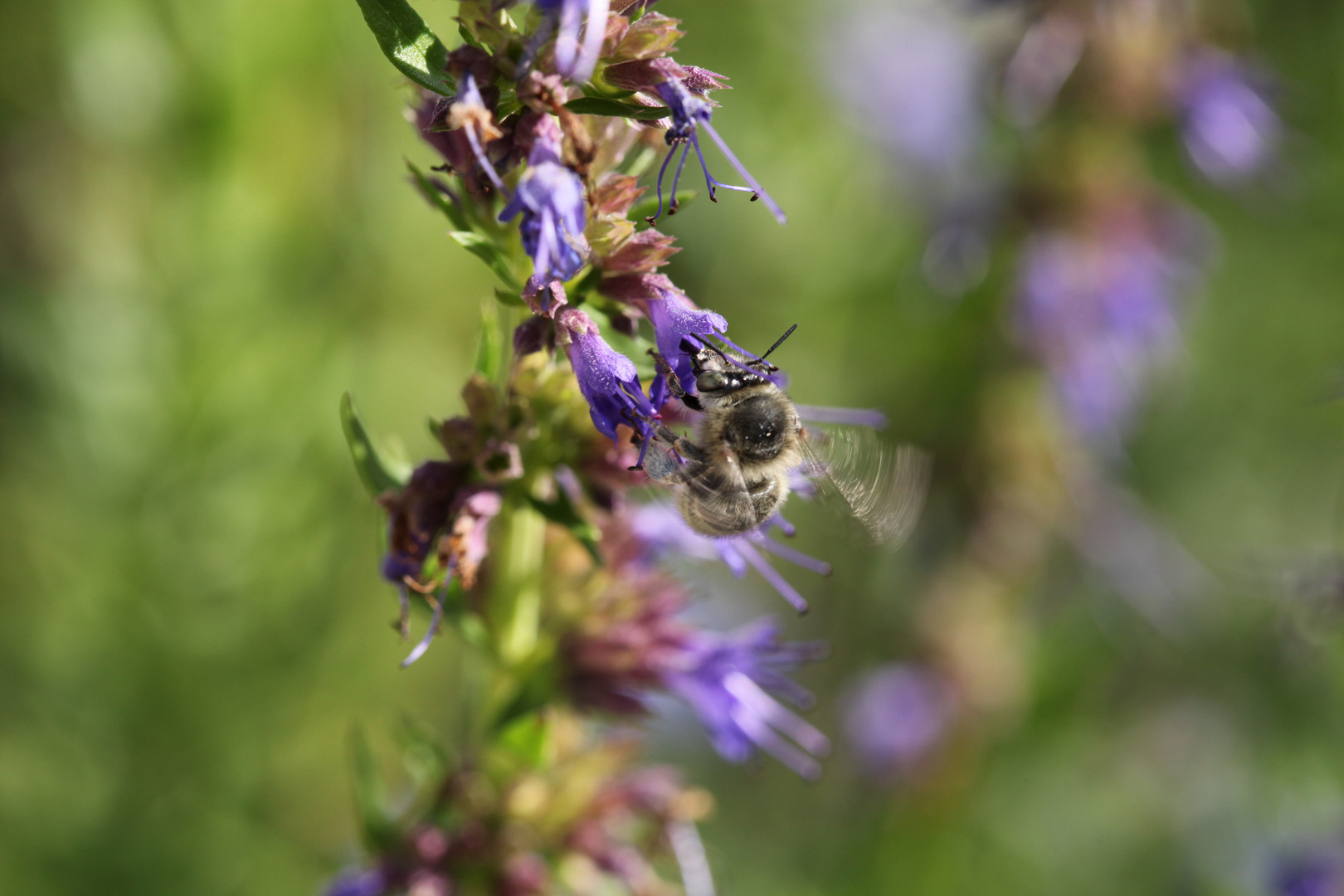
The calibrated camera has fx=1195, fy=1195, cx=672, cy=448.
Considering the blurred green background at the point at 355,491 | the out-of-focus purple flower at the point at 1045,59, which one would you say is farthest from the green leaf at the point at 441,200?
the out-of-focus purple flower at the point at 1045,59

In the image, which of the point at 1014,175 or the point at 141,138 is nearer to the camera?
the point at 141,138

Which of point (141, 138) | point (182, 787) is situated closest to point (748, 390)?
point (182, 787)

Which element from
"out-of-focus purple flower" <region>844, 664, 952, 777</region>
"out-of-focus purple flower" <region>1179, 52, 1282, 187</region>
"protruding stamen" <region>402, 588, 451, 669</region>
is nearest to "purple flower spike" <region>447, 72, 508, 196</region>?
"protruding stamen" <region>402, 588, 451, 669</region>

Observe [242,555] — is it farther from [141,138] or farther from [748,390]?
[748,390]

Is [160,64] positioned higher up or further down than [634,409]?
further down

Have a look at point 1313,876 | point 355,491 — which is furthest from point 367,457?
point 1313,876

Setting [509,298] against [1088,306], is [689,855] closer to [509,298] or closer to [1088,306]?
[509,298]

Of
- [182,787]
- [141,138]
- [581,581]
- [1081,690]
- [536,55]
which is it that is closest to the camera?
[536,55]

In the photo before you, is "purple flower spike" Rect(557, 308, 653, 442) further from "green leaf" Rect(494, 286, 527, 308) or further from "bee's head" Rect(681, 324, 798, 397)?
"bee's head" Rect(681, 324, 798, 397)
